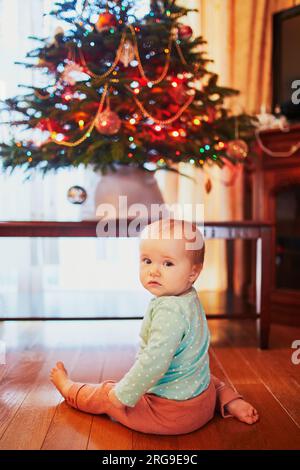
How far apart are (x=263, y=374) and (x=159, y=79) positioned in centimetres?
139

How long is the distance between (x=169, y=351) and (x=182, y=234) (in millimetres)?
294

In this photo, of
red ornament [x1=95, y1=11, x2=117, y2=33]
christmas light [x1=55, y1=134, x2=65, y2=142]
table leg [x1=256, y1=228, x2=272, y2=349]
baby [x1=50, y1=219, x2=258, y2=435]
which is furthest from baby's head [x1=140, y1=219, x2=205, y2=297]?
red ornament [x1=95, y1=11, x2=117, y2=33]

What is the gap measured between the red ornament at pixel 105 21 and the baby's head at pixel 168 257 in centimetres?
141

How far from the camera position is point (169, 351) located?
1297 millimetres

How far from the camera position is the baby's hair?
1.34m

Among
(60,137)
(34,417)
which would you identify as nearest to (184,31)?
(60,137)

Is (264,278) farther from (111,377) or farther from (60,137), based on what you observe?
(60,137)

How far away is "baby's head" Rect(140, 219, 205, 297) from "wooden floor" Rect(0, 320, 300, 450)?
378 millimetres

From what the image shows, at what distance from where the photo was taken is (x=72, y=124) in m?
2.58

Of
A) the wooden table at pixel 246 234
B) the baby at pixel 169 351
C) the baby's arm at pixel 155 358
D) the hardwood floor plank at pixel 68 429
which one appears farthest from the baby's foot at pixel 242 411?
the wooden table at pixel 246 234

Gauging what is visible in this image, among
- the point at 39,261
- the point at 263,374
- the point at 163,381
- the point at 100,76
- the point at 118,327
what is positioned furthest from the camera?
the point at 39,261

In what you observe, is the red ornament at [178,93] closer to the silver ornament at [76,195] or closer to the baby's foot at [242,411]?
the silver ornament at [76,195]
